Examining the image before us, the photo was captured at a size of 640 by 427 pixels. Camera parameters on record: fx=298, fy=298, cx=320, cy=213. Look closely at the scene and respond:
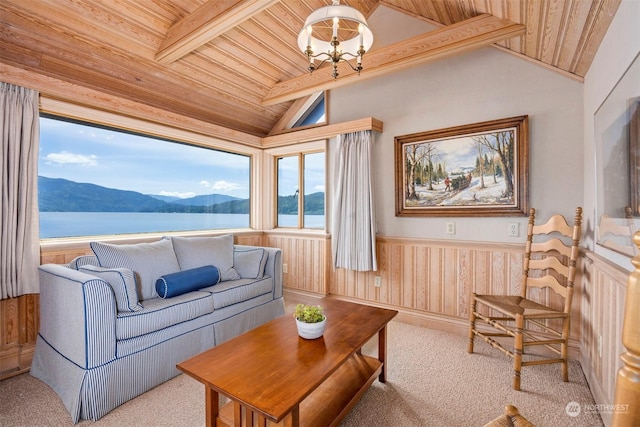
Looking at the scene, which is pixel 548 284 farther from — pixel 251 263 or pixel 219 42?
pixel 219 42

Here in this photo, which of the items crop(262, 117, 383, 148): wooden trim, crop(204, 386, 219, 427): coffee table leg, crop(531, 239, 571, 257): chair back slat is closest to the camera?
crop(204, 386, 219, 427): coffee table leg

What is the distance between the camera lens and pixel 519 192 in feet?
8.47

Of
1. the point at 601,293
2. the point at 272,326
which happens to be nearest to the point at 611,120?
the point at 601,293

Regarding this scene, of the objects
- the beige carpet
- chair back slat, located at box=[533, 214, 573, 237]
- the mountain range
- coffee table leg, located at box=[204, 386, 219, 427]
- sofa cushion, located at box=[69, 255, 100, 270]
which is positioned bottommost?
the beige carpet

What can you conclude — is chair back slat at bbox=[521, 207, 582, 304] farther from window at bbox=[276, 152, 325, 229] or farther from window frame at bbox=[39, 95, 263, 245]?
window frame at bbox=[39, 95, 263, 245]

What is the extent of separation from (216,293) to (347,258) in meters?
1.50

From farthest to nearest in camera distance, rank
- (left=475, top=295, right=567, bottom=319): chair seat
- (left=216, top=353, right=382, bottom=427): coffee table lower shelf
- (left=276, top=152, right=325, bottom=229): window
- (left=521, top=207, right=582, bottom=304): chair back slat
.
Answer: (left=276, top=152, right=325, bottom=229): window < (left=521, top=207, right=582, bottom=304): chair back slat < (left=475, top=295, right=567, bottom=319): chair seat < (left=216, top=353, right=382, bottom=427): coffee table lower shelf

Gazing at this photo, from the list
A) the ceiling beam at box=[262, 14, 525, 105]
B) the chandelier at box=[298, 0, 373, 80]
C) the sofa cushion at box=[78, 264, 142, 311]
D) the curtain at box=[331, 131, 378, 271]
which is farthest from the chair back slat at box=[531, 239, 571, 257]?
the sofa cushion at box=[78, 264, 142, 311]

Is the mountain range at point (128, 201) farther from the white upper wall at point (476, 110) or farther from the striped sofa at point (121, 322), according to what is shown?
the white upper wall at point (476, 110)

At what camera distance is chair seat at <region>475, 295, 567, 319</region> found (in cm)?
201

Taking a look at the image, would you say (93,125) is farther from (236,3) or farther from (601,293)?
(601,293)

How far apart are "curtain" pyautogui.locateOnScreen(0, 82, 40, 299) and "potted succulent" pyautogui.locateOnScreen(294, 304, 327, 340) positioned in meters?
2.10

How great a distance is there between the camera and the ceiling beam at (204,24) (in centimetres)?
211

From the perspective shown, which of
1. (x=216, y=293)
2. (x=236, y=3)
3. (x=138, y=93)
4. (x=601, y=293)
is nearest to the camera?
(x=601, y=293)
